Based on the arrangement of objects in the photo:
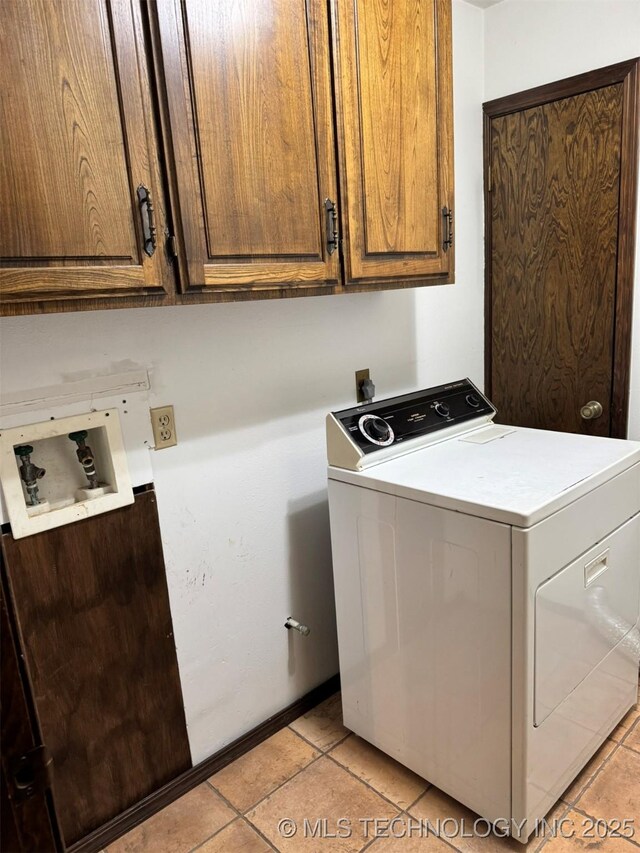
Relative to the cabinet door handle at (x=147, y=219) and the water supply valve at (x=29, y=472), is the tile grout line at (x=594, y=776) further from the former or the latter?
the cabinet door handle at (x=147, y=219)

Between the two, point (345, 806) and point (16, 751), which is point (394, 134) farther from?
point (345, 806)

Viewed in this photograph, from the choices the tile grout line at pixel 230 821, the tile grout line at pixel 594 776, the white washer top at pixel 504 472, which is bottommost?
the tile grout line at pixel 594 776

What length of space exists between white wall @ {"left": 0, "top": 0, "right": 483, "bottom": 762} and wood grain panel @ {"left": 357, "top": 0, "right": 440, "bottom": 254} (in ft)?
1.31

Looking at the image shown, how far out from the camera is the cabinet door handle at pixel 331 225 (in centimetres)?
144

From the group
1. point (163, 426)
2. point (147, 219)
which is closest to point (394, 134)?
point (147, 219)

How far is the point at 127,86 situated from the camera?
1.08 metres

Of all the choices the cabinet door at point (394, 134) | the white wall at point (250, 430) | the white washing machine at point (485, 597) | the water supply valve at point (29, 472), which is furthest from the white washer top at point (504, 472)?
the water supply valve at point (29, 472)

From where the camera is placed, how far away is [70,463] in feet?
4.78

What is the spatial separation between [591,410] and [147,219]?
1716 millimetres

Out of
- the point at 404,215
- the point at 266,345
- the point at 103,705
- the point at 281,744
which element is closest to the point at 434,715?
the point at 281,744

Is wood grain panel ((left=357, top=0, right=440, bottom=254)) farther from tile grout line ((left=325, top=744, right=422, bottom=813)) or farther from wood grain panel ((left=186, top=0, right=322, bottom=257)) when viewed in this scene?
tile grout line ((left=325, top=744, right=422, bottom=813))

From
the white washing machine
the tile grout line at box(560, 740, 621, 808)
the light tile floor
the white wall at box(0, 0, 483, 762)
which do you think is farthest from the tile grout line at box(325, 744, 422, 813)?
the tile grout line at box(560, 740, 621, 808)

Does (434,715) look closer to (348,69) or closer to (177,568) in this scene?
(177,568)

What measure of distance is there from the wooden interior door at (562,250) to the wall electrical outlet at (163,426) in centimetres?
146
